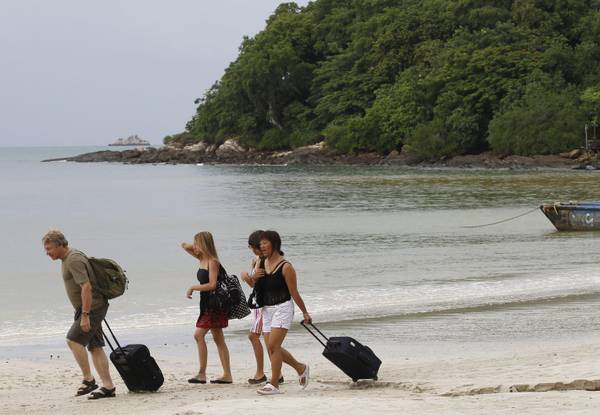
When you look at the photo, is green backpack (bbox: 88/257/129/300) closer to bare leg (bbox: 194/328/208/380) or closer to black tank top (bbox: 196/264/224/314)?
black tank top (bbox: 196/264/224/314)

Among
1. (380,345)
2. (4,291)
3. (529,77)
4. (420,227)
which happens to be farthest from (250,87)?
(380,345)

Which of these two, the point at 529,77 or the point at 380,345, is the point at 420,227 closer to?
the point at 380,345

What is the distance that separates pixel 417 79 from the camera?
90.1 m

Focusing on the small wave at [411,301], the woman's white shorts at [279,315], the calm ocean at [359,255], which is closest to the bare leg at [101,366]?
the woman's white shorts at [279,315]

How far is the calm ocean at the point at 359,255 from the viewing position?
1413 cm

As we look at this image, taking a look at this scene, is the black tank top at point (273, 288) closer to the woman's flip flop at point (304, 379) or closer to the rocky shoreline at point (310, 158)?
the woman's flip flop at point (304, 379)

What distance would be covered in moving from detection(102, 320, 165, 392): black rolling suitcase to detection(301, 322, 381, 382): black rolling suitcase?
145cm

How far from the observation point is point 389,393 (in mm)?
8477

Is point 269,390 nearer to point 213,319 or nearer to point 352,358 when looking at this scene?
point 352,358

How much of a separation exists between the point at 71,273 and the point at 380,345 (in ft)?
15.3

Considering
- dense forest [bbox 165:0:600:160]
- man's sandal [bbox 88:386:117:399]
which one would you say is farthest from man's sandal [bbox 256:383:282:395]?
dense forest [bbox 165:0:600:160]

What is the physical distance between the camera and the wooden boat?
2759 cm

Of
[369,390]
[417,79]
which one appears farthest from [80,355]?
[417,79]

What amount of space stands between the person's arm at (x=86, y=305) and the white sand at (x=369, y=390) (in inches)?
27.3
